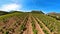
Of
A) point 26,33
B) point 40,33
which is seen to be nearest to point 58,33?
point 40,33

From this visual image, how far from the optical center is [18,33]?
1030 inches

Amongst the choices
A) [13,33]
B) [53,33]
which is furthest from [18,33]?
[53,33]

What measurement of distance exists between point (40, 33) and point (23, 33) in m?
3.02

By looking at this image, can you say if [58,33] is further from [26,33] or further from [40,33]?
[26,33]

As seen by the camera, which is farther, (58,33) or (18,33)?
(58,33)

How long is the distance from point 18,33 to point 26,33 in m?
1.50

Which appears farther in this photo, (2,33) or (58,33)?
(58,33)

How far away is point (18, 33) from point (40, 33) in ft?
12.9

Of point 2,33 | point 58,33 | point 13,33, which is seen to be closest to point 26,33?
point 13,33

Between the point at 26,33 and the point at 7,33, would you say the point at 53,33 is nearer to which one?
the point at 26,33

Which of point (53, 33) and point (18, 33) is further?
point (53, 33)

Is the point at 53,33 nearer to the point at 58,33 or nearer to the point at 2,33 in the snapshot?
the point at 58,33

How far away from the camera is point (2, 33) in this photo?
25.9 meters

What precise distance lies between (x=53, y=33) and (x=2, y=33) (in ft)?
30.5
